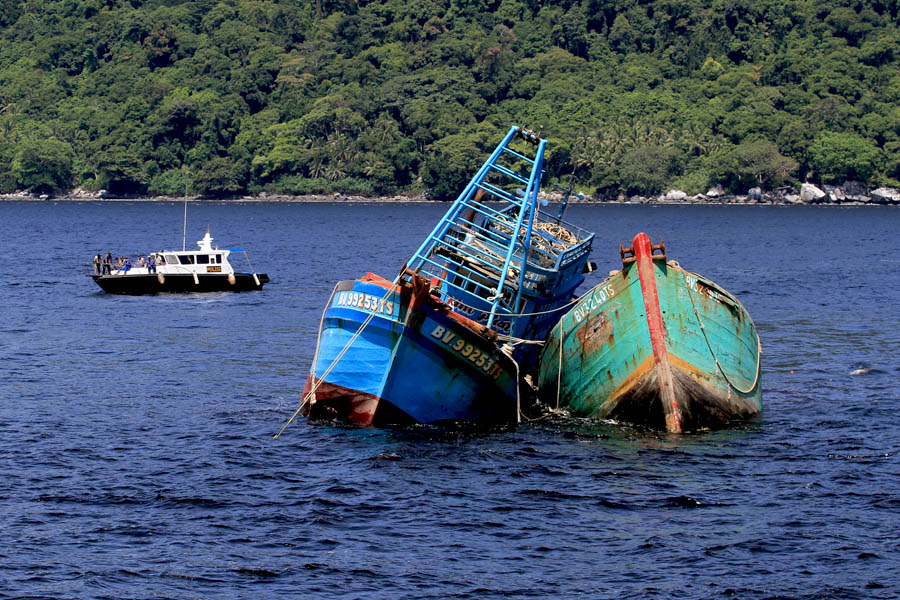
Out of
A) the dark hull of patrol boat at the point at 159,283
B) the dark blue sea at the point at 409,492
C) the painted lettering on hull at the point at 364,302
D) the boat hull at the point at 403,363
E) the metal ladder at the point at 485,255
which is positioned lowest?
the dark hull of patrol boat at the point at 159,283

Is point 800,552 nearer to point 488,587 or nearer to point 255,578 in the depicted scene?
point 488,587

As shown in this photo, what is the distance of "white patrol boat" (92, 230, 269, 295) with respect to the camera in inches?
2926

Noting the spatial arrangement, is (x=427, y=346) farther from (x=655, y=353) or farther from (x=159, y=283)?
(x=159, y=283)

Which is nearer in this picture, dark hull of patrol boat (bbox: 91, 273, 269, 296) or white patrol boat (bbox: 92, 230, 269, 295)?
dark hull of patrol boat (bbox: 91, 273, 269, 296)

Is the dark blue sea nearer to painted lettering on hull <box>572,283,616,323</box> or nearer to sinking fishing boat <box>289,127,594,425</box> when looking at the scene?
sinking fishing boat <box>289,127,594,425</box>

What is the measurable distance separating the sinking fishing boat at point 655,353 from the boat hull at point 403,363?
2.37 metres

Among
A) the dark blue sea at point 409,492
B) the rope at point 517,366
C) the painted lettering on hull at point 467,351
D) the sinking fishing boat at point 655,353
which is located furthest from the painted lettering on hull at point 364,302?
the sinking fishing boat at point 655,353

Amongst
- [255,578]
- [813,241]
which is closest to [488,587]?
[255,578]

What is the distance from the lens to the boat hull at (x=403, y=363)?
34.2m

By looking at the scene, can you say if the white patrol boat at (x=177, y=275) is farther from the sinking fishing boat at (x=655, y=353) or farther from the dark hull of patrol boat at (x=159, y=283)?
the sinking fishing boat at (x=655, y=353)

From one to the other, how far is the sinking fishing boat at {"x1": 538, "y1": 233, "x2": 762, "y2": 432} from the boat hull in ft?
7.78

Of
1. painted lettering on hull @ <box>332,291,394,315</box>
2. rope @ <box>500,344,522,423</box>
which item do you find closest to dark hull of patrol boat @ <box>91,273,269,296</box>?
painted lettering on hull @ <box>332,291,394,315</box>

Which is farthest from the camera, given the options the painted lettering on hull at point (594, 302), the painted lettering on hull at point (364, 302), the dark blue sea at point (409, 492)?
the painted lettering on hull at point (594, 302)

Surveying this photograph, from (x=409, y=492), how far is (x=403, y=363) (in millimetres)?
5589
